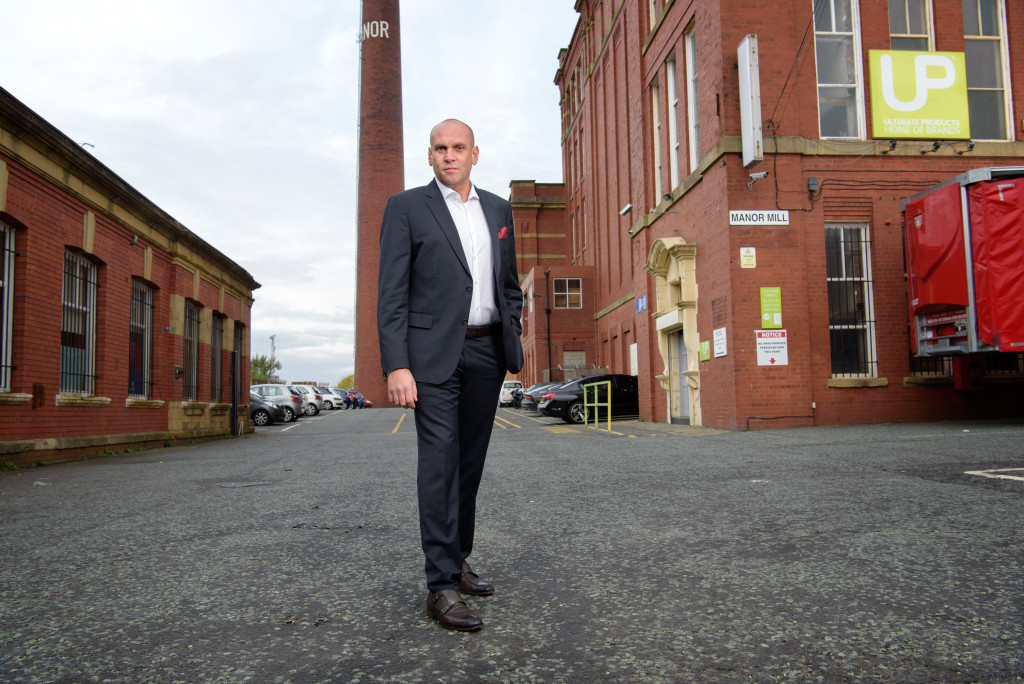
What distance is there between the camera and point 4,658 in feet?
8.60

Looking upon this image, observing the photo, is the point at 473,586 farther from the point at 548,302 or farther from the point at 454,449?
the point at 548,302

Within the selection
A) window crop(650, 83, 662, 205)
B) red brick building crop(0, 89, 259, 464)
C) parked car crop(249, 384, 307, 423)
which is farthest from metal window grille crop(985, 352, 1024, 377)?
parked car crop(249, 384, 307, 423)

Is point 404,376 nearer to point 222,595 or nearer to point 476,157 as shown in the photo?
point 476,157

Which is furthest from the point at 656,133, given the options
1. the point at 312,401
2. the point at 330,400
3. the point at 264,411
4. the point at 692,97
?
the point at 330,400

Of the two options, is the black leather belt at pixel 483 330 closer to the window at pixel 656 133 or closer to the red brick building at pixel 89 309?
the red brick building at pixel 89 309

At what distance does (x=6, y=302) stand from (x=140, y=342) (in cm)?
472

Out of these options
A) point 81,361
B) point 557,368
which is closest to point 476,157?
point 81,361

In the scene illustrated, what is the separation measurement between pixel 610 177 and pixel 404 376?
31.5 meters

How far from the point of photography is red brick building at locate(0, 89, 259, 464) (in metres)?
10.3

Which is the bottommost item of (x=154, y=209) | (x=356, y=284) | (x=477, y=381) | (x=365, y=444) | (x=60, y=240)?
(x=365, y=444)

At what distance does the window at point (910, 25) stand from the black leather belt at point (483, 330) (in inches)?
628

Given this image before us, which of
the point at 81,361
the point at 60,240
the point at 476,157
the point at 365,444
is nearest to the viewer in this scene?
the point at 476,157

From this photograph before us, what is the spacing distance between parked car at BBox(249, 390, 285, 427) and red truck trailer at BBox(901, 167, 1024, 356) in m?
21.9

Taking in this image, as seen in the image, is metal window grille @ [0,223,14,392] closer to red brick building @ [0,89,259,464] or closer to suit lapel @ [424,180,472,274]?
red brick building @ [0,89,259,464]
